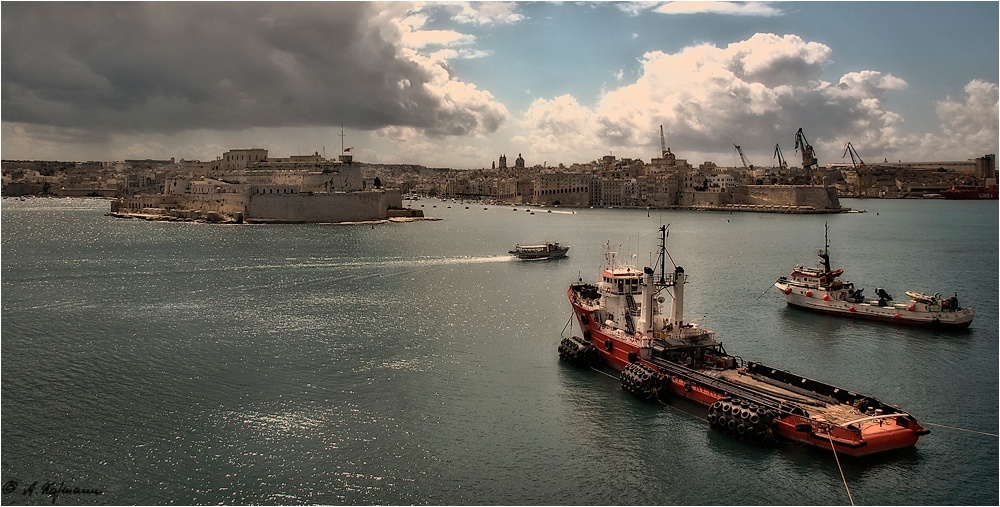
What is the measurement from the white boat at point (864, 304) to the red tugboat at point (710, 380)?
262 inches

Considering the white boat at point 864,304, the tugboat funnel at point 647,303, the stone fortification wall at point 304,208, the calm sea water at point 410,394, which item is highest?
the stone fortification wall at point 304,208

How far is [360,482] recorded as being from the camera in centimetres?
938

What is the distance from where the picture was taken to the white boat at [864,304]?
58.9 ft

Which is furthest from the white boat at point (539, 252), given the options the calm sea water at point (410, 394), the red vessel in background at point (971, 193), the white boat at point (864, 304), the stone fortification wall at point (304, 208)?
the red vessel in background at point (971, 193)

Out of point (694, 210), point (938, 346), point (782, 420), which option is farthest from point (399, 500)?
point (694, 210)

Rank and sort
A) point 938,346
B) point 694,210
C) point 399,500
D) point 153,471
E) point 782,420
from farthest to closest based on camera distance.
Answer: point 694,210
point 938,346
point 782,420
point 153,471
point 399,500

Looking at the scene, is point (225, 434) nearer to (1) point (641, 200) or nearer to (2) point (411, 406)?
(2) point (411, 406)

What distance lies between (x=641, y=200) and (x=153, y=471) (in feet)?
268

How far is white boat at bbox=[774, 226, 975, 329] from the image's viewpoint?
58.9ft

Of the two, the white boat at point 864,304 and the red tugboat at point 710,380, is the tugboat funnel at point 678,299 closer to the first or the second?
the red tugboat at point 710,380

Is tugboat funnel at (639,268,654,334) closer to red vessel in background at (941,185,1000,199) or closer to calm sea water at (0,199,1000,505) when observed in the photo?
calm sea water at (0,199,1000,505)

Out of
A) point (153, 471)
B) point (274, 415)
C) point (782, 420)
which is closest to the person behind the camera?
point (153, 471)

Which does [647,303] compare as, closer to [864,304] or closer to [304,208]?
[864,304]

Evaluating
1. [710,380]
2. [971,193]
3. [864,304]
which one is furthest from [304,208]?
[971,193]
